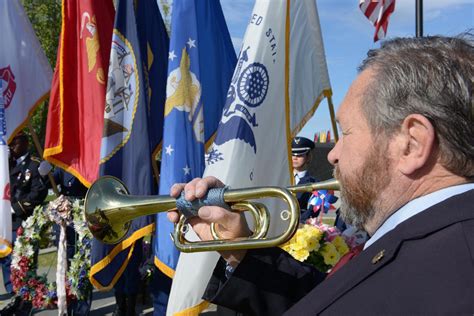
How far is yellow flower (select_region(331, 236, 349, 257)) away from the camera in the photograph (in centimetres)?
336

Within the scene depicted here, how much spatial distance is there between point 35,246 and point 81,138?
1.28 metres

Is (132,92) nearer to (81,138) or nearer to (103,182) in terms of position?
(81,138)

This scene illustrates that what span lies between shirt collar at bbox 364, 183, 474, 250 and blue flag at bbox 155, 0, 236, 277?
→ 296cm

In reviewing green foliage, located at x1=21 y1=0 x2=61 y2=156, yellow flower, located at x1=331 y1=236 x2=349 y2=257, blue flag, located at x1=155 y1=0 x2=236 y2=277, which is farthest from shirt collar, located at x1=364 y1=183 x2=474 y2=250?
green foliage, located at x1=21 y1=0 x2=61 y2=156

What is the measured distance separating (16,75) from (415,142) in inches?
194

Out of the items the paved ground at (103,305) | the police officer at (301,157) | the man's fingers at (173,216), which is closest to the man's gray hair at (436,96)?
the man's fingers at (173,216)

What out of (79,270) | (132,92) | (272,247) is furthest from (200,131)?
(272,247)

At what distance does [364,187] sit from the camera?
125 cm

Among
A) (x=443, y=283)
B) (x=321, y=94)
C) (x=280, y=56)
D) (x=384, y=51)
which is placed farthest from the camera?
(x=321, y=94)

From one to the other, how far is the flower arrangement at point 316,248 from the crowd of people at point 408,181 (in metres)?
1.93

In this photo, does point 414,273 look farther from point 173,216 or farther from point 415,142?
point 173,216

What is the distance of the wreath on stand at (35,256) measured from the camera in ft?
16.0

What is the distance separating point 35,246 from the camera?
5254 mm

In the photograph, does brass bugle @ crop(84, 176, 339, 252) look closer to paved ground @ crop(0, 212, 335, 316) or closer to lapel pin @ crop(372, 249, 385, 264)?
lapel pin @ crop(372, 249, 385, 264)
